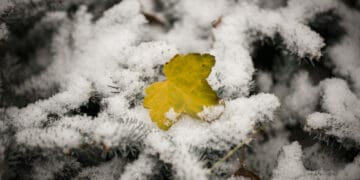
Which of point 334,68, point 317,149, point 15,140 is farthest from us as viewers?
point 334,68

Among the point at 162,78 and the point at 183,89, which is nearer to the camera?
the point at 183,89

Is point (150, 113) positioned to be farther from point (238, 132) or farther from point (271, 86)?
point (271, 86)

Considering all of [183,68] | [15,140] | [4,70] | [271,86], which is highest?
[183,68]

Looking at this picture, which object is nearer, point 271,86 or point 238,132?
point 238,132

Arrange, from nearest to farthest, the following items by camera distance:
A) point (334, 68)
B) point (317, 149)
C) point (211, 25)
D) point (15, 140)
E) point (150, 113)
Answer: point (15, 140) → point (150, 113) → point (317, 149) → point (334, 68) → point (211, 25)

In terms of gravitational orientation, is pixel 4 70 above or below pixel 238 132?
below

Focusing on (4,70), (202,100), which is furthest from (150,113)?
(4,70)

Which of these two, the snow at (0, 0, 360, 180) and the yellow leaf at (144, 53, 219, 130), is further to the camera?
the yellow leaf at (144, 53, 219, 130)

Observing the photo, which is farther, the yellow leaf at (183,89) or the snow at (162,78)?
the yellow leaf at (183,89)
